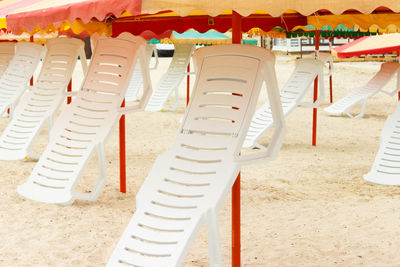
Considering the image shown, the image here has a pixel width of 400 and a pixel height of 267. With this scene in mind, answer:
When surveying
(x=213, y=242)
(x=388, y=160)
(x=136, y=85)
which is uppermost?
(x=213, y=242)

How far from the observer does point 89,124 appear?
5332 millimetres

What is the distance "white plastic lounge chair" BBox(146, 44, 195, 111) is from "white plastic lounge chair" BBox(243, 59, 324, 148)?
4.09 metres

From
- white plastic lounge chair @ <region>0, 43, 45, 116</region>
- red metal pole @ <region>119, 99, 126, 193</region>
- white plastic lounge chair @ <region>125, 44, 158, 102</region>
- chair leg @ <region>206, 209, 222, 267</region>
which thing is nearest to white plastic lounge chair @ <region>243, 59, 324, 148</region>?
red metal pole @ <region>119, 99, 126, 193</region>

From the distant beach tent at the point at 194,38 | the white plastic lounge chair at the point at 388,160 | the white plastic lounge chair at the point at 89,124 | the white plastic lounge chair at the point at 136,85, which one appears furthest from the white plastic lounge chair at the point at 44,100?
the white plastic lounge chair at the point at 136,85

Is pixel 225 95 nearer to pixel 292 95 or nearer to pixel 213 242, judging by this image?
pixel 213 242

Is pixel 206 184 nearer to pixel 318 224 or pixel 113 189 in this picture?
pixel 318 224

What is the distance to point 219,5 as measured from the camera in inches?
116

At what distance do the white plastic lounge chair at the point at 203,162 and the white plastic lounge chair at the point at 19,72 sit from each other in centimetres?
475

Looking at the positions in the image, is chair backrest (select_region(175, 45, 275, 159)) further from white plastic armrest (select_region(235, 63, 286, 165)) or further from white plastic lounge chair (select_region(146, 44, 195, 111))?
white plastic lounge chair (select_region(146, 44, 195, 111))

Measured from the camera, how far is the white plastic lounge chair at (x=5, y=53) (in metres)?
8.94

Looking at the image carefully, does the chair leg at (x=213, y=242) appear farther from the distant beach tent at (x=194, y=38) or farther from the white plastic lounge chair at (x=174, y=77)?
the distant beach tent at (x=194, y=38)

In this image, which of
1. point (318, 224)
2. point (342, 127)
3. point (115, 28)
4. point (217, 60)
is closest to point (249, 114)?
point (217, 60)

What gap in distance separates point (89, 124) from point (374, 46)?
31.7ft

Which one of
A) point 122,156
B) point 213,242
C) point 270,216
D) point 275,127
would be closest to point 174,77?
point 122,156
